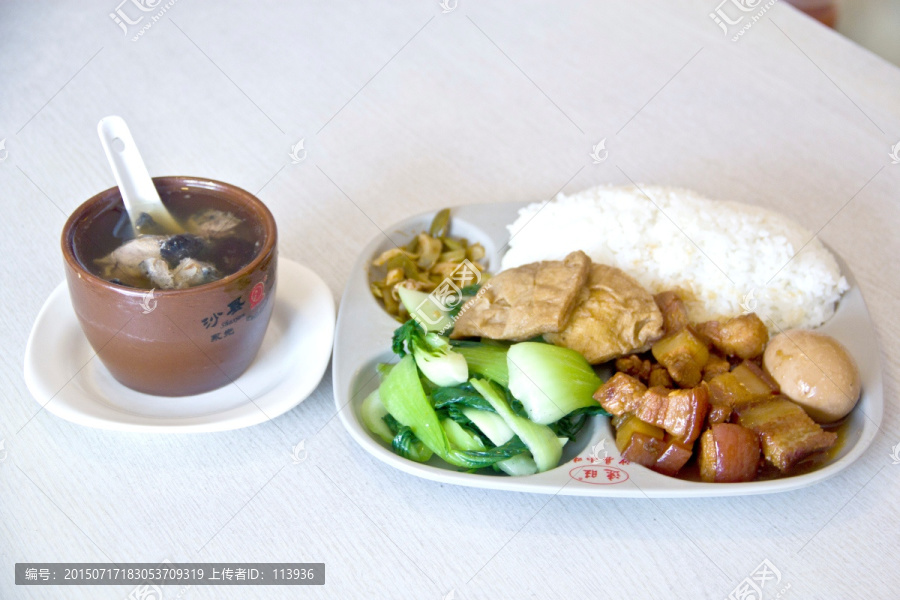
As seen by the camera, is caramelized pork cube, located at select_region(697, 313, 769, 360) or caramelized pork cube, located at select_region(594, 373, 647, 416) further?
caramelized pork cube, located at select_region(697, 313, 769, 360)

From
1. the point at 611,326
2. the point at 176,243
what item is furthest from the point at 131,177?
the point at 611,326

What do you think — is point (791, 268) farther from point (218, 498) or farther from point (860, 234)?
point (218, 498)

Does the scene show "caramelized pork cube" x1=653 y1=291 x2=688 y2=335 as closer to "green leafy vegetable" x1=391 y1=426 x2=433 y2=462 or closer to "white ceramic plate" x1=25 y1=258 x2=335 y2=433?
"green leafy vegetable" x1=391 y1=426 x2=433 y2=462

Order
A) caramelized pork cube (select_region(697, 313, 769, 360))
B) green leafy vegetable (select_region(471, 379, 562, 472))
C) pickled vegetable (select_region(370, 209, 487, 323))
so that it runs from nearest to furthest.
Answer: green leafy vegetable (select_region(471, 379, 562, 472)) → caramelized pork cube (select_region(697, 313, 769, 360)) → pickled vegetable (select_region(370, 209, 487, 323))

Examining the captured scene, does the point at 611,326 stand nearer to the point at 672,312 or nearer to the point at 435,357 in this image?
the point at 672,312

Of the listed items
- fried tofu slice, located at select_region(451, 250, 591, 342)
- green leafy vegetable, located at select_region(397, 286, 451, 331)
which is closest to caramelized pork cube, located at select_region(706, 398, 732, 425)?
fried tofu slice, located at select_region(451, 250, 591, 342)

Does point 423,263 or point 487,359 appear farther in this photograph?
point 423,263

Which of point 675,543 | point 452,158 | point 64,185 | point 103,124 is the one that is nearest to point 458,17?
point 452,158

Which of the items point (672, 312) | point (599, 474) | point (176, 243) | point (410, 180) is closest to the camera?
point (599, 474)
